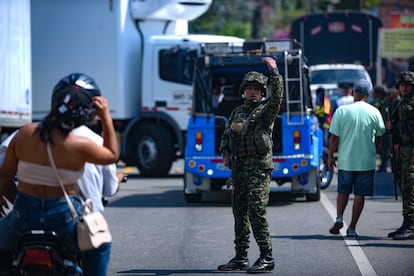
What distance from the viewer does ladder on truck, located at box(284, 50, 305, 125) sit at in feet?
51.4

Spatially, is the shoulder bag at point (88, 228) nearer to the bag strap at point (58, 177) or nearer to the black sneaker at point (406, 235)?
the bag strap at point (58, 177)

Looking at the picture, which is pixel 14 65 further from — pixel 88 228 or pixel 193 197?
pixel 88 228

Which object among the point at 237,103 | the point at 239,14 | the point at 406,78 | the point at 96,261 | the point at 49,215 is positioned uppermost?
the point at 239,14

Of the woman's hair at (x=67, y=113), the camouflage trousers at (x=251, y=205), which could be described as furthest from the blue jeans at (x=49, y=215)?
the camouflage trousers at (x=251, y=205)

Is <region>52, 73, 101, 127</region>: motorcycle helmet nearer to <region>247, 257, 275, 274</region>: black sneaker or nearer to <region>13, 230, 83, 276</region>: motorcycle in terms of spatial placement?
<region>13, 230, 83, 276</region>: motorcycle

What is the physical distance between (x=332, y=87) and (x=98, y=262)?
21.7m

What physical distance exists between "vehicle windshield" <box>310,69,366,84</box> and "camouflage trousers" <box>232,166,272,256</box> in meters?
18.7

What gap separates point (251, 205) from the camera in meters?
9.34

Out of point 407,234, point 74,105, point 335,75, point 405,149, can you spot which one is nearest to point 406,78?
A: point 405,149

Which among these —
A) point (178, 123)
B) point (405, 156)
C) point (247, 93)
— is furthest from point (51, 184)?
point (178, 123)

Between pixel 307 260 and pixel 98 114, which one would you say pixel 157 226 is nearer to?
pixel 307 260

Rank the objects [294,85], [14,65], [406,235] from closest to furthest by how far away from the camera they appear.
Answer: [406,235], [294,85], [14,65]

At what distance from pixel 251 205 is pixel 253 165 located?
37 centimetres

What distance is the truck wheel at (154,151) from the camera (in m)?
21.9
